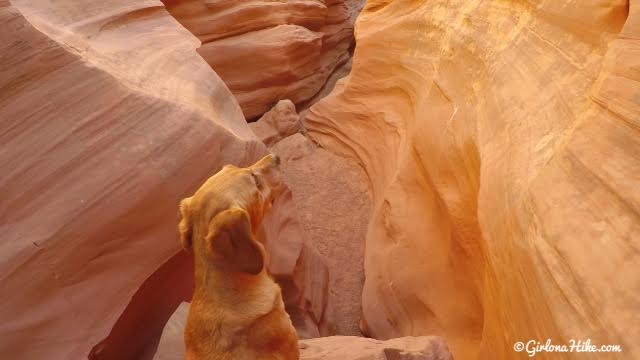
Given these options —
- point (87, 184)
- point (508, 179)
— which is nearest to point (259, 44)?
point (87, 184)

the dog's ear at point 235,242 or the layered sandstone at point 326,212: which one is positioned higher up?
the dog's ear at point 235,242

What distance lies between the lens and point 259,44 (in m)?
6.79

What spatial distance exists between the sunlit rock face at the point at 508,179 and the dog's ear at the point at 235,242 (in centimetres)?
107

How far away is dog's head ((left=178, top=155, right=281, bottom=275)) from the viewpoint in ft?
6.75

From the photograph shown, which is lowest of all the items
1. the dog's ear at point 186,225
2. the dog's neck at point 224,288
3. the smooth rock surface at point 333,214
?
the smooth rock surface at point 333,214

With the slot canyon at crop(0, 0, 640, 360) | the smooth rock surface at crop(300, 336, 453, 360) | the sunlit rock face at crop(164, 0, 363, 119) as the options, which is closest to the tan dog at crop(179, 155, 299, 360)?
the smooth rock surface at crop(300, 336, 453, 360)

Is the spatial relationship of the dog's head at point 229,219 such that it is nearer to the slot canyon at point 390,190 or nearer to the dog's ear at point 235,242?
the dog's ear at point 235,242

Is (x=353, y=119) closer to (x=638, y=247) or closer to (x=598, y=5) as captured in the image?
(x=598, y=5)

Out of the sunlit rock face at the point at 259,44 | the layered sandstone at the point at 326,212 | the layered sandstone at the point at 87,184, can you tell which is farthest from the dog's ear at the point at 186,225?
the sunlit rock face at the point at 259,44

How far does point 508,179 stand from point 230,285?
4.35 ft

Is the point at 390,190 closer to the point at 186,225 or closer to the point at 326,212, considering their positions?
the point at 326,212

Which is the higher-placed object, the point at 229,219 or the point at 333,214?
the point at 229,219

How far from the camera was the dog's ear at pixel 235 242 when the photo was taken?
2.04 meters

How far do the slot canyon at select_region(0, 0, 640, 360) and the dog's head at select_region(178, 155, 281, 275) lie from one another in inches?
29.7
